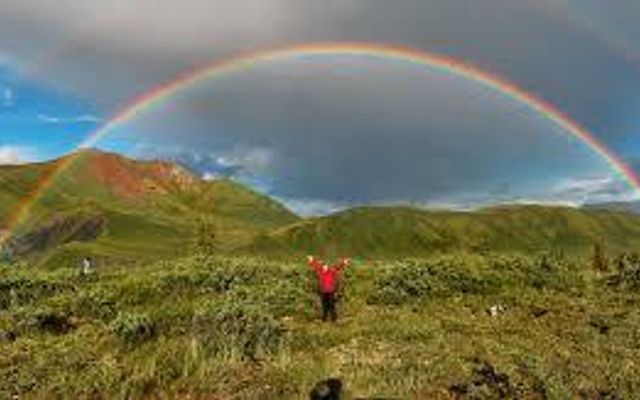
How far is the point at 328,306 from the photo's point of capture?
118 ft

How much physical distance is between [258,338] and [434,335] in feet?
18.9

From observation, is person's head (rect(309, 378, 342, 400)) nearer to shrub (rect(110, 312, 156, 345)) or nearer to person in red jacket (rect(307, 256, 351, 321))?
person in red jacket (rect(307, 256, 351, 321))

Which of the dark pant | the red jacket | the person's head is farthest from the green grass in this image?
the red jacket

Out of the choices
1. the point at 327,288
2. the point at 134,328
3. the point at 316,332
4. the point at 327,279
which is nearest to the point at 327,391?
the point at 316,332

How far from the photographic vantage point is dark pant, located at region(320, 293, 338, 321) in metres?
35.7

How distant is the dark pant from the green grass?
2.17 ft

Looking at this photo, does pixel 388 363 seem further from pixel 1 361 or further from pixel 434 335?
pixel 1 361

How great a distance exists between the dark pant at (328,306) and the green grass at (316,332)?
0.66 meters

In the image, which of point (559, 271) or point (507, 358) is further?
point (559, 271)

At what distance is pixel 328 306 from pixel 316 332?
246 centimetres

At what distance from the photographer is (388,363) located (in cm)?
2961

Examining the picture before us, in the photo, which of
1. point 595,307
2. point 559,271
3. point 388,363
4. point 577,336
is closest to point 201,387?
point 388,363

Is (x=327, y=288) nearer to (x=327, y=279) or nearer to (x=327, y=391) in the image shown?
(x=327, y=279)

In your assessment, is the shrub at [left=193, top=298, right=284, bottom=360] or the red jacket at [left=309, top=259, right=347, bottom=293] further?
the red jacket at [left=309, top=259, right=347, bottom=293]
